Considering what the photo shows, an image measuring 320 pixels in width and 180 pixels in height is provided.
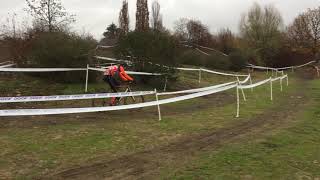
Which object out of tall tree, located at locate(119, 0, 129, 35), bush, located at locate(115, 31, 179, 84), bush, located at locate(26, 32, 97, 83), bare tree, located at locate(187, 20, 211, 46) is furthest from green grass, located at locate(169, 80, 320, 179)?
bare tree, located at locate(187, 20, 211, 46)

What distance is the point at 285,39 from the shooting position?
63594 mm

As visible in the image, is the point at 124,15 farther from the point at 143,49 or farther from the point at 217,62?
the point at 143,49

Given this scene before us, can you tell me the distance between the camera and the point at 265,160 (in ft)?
30.0

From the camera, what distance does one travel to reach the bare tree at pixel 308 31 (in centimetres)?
6042

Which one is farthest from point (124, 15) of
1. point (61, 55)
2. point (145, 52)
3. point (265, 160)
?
point (265, 160)

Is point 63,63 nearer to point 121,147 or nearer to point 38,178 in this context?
point 121,147

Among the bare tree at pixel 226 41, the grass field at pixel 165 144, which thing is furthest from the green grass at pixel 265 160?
the bare tree at pixel 226 41

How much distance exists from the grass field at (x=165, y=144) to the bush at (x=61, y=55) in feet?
11.4

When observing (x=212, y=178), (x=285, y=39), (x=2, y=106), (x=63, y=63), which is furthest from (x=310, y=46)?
(x=212, y=178)

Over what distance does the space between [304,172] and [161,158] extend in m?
2.64

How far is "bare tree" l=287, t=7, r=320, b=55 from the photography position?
198 ft

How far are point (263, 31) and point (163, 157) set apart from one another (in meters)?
57.6

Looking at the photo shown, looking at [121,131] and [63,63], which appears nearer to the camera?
[121,131]

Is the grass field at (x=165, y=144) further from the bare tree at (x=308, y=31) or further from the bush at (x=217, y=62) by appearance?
the bare tree at (x=308, y=31)
